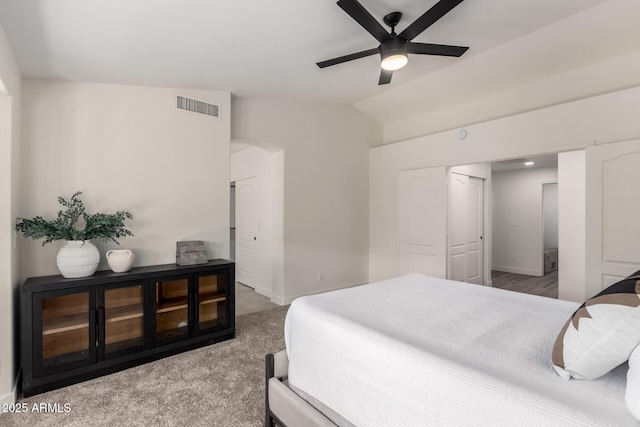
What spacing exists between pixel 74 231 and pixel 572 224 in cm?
572

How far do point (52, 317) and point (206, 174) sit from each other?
1.80 meters

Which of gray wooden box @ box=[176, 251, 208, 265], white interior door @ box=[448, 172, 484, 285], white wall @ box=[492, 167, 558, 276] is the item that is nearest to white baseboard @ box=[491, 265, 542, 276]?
white wall @ box=[492, 167, 558, 276]

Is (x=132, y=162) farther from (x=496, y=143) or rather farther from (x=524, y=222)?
(x=524, y=222)

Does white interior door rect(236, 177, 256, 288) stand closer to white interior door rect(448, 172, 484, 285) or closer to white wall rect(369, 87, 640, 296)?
white wall rect(369, 87, 640, 296)

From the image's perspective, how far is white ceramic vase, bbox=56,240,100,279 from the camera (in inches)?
95.7

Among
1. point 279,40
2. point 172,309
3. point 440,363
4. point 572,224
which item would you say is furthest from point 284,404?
point 572,224

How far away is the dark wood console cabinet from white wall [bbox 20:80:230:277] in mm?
423

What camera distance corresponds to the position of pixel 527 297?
2.11m

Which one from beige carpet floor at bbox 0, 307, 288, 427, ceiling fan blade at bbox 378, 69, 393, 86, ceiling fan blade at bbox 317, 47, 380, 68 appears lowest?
beige carpet floor at bbox 0, 307, 288, 427

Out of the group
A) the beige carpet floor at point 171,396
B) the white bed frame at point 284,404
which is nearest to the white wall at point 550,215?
the beige carpet floor at point 171,396

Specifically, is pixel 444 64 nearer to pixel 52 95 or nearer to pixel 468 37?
pixel 468 37

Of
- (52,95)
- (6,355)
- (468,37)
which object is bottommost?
(6,355)

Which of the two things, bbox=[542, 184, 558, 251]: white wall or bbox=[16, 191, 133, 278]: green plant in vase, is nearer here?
bbox=[16, 191, 133, 278]: green plant in vase

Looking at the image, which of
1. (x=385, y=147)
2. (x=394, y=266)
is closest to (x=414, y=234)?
(x=394, y=266)
